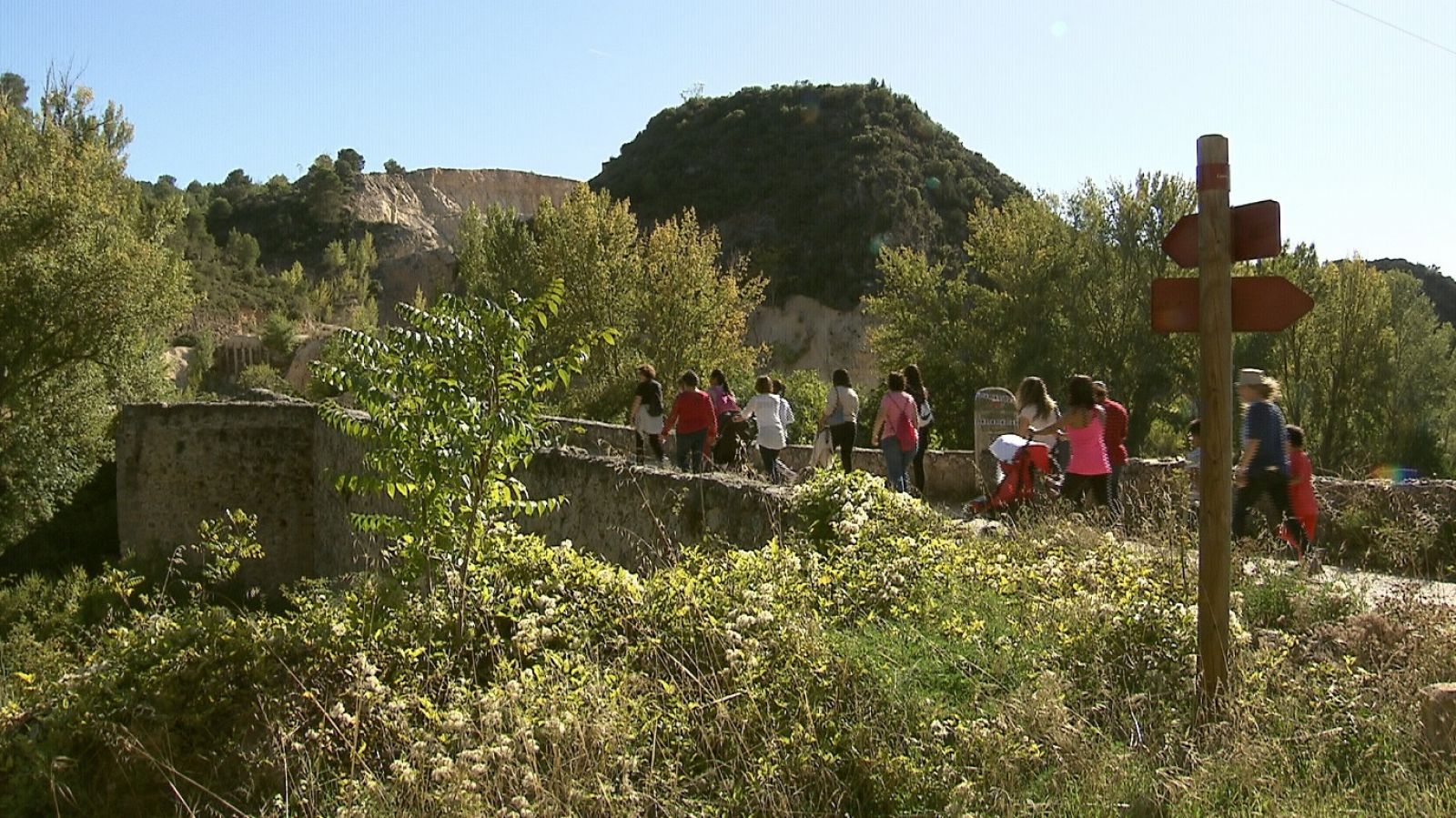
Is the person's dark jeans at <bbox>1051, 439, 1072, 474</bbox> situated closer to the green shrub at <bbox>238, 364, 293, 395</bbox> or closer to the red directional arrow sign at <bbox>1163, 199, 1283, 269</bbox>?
the red directional arrow sign at <bbox>1163, 199, 1283, 269</bbox>

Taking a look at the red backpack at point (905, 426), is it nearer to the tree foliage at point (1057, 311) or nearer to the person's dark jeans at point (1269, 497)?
the person's dark jeans at point (1269, 497)

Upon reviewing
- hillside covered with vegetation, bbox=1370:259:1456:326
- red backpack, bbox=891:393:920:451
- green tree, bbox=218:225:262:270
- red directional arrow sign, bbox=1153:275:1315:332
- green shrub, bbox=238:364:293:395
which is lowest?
red backpack, bbox=891:393:920:451

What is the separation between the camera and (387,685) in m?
4.94

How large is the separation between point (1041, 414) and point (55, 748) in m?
7.12

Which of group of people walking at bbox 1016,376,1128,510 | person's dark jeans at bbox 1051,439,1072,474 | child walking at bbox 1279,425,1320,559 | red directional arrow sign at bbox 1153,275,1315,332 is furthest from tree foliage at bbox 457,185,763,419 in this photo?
red directional arrow sign at bbox 1153,275,1315,332

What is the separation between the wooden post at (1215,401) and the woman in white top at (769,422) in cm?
716

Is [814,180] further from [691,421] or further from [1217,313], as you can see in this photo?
[1217,313]

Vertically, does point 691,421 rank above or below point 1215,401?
below

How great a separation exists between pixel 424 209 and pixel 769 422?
88418 mm

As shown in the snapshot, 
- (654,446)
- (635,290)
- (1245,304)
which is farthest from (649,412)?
(635,290)

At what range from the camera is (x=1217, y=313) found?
4.50 metres

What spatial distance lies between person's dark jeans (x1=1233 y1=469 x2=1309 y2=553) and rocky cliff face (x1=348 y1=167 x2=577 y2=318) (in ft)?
235

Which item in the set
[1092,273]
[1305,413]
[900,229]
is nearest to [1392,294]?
[1305,413]

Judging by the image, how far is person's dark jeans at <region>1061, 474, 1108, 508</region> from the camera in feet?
28.3
